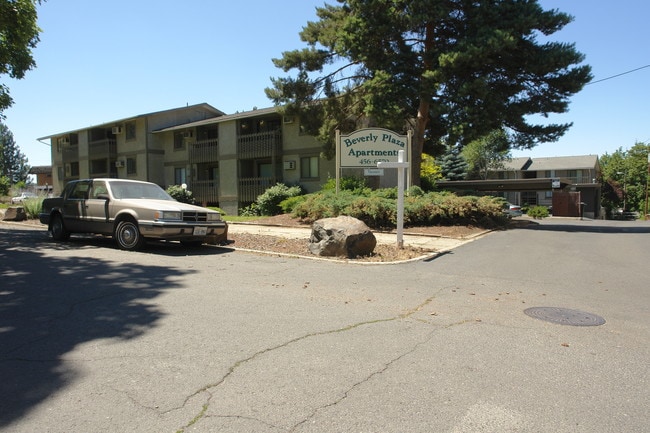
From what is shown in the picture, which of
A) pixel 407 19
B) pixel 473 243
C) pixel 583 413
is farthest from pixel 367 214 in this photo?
pixel 583 413

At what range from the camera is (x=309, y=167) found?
83.5ft

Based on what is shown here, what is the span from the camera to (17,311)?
16.6 ft

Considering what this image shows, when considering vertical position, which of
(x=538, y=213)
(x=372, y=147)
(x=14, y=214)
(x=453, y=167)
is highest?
(x=453, y=167)

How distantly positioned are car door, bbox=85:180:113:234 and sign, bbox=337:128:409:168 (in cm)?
772

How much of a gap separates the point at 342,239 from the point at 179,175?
26.7m

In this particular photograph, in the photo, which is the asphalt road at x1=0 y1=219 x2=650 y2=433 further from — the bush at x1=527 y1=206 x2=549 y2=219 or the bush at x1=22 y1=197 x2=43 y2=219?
the bush at x1=527 y1=206 x2=549 y2=219

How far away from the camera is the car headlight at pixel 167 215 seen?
31.1 ft

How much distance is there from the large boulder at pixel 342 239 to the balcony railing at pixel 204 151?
21131mm

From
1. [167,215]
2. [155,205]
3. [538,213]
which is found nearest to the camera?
[167,215]

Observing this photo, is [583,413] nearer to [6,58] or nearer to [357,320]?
[357,320]

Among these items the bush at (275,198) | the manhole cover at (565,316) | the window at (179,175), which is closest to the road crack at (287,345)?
the manhole cover at (565,316)

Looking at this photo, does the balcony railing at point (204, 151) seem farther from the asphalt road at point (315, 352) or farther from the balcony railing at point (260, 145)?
the asphalt road at point (315, 352)

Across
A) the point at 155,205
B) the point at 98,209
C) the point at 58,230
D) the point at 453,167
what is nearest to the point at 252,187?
the point at 58,230

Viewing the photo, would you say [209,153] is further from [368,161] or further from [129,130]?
[368,161]
